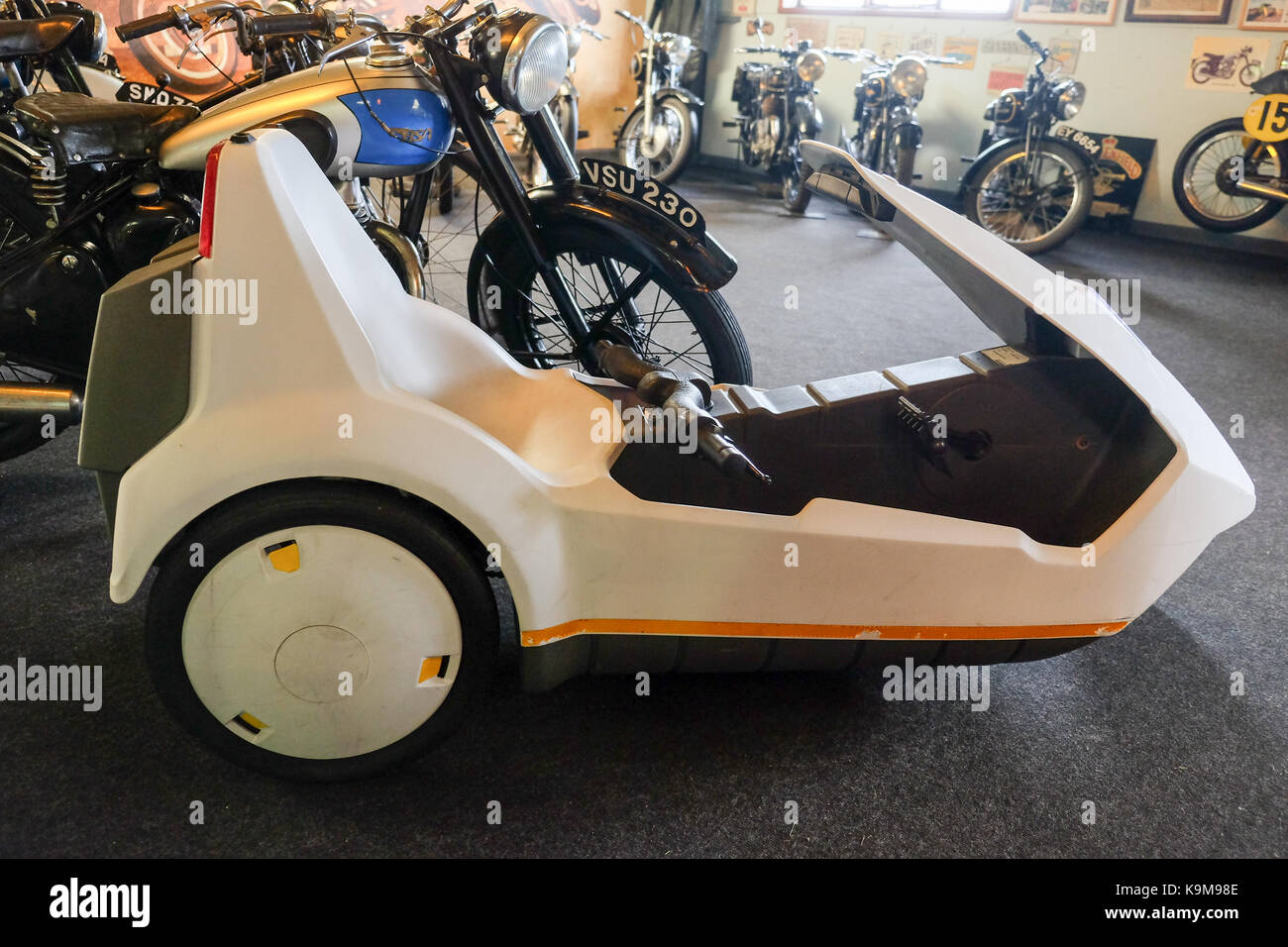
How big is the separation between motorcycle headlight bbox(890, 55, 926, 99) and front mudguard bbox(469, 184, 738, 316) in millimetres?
3663

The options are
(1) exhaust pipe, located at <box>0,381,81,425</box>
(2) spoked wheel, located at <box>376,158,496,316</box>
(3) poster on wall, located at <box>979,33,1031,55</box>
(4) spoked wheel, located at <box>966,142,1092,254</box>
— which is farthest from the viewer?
(3) poster on wall, located at <box>979,33,1031,55</box>

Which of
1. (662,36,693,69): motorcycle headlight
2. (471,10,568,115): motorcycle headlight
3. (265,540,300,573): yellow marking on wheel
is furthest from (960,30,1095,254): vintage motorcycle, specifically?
(265,540,300,573): yellow marking on wheel

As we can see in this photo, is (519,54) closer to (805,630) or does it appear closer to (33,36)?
(33,36)

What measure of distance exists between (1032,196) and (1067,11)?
1.25 metres

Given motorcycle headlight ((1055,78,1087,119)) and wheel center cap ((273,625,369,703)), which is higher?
motorcycle headlight ((1055,78,1087,119))

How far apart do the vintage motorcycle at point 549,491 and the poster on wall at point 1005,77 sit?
4609 millimetres

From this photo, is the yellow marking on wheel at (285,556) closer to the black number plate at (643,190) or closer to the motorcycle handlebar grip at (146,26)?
the black number plate at (643,190)

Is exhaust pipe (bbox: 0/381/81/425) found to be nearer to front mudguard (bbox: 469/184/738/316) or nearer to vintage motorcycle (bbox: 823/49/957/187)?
front mudguard (bbox: 469/184/738/316)

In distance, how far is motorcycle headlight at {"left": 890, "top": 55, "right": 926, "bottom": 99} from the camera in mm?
4805

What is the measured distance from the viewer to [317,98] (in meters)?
1.71

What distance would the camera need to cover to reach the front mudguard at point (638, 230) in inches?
70.7

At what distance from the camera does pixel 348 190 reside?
1874 millimetres
